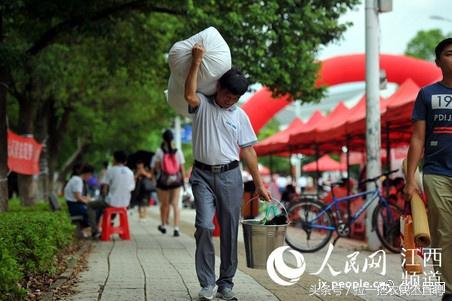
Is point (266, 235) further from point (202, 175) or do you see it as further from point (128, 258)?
point (128, 258)

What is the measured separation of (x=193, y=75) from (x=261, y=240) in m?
1.43

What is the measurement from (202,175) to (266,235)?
2.65 feet

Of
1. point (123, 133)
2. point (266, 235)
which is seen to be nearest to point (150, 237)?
point (266, 235)

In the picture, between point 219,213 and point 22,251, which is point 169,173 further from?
point 219,213

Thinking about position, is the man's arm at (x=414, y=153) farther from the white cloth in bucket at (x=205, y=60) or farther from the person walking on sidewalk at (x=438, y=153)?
the white cloth in bucket at (x=205, y=60)

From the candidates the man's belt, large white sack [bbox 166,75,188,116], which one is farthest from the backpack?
the man's belt

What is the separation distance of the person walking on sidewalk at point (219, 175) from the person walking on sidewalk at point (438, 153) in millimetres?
1309

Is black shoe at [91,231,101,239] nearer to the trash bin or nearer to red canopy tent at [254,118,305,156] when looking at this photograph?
the trash bin

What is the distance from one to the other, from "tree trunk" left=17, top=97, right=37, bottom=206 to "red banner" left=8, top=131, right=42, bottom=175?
40.1 inches

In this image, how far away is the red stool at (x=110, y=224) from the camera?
12.4m

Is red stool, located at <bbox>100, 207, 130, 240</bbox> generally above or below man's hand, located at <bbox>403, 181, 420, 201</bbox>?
below

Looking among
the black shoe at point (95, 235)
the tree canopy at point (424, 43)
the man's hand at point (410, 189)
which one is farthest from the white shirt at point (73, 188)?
the tree canopy at point (424, 43)

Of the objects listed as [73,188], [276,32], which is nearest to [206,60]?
[276,32]

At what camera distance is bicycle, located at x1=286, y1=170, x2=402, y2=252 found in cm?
1070
